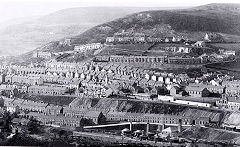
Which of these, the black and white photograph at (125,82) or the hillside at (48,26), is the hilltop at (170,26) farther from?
the hillside at (48,26)

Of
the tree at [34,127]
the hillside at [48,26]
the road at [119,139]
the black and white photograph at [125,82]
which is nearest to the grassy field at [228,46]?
the black and white photograph at [125,82]

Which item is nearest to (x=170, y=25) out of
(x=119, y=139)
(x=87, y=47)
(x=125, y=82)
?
(x=87, y=47)

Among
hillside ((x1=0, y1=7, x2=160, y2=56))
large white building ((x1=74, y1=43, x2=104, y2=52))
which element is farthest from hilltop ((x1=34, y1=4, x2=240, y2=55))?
hillside ((x1=0, y1=7, x2=160, y2=56))

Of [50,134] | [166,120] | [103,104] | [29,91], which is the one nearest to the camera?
[50,134]

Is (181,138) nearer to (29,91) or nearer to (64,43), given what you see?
(29,91)

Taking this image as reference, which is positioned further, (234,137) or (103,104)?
(103,104)

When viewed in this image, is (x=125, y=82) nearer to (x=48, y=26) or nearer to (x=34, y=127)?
(x=34, y=127)

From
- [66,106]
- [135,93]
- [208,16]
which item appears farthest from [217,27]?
[66,106]
